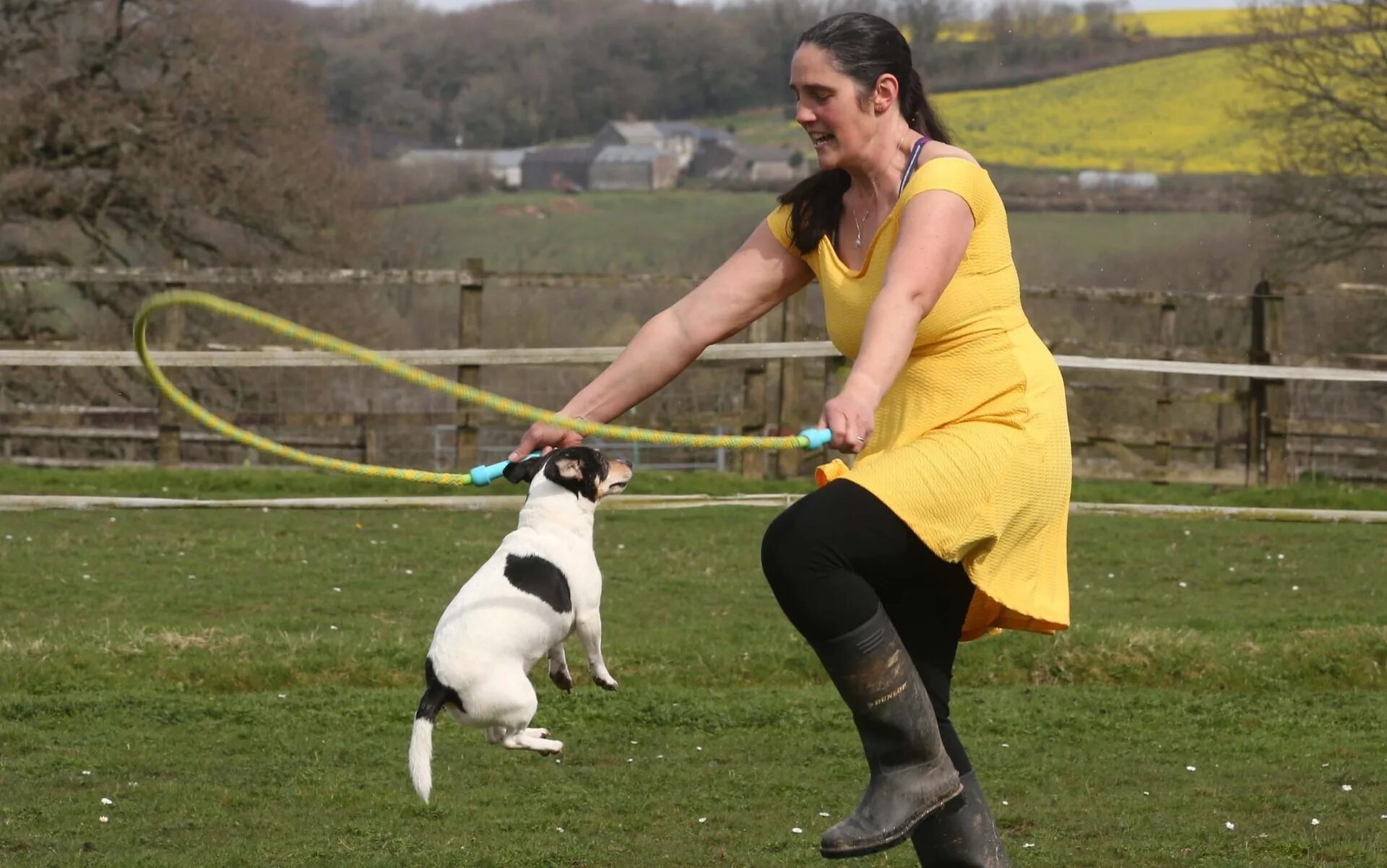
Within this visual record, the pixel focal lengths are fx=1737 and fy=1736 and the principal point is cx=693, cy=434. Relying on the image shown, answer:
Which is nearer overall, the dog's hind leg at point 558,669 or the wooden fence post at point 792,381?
the dog's hind leg at point 558,669

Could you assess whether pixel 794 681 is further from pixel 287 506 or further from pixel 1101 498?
pixel 1101 498

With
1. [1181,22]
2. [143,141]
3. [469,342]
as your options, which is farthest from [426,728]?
[1181,22]

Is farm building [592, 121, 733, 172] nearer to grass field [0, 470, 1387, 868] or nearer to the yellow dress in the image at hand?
grass field [0, 470, 1387, 868]

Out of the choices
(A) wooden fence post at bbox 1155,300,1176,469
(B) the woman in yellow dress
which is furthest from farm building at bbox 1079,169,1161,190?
(B) the woman in yellow dress

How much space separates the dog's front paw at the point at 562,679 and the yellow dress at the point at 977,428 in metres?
1.17

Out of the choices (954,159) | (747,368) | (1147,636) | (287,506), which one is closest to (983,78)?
(747,368)

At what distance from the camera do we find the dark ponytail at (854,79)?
362 cm

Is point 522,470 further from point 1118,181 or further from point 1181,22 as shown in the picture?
point 1181,22

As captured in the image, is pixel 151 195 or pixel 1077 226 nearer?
pixel 151 195

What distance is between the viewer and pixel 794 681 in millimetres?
7953

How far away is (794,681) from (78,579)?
436 centimetres

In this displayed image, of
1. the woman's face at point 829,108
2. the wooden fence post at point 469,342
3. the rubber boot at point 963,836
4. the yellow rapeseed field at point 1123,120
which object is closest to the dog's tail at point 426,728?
the rubber boot at point 963,836

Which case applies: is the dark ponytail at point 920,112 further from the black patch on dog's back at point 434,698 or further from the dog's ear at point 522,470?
the black patch on dog's back at point 434,698

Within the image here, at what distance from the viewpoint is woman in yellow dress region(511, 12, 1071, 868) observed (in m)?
3.48
